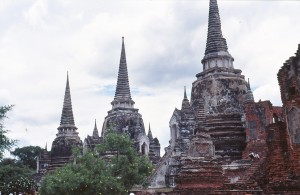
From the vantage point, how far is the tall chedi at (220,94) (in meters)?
21.4

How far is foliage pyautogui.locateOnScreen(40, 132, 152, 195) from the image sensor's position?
1708 centimetres

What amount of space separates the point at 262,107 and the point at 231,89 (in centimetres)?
346

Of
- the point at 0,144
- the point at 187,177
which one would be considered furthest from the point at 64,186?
the point at 187,177

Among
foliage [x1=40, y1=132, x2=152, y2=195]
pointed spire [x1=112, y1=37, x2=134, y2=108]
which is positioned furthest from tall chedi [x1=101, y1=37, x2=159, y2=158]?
foliage [x1=40, y1=132, x2=152, y2=195]

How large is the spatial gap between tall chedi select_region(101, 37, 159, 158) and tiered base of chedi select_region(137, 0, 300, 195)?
5.78 meters

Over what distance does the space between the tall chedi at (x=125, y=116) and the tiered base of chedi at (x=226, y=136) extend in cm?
578

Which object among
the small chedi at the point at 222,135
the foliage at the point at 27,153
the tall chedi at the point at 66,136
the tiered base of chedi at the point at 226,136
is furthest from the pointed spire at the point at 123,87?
the foliage at the point at 27,153

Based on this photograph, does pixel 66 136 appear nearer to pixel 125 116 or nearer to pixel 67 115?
pixel 67 115

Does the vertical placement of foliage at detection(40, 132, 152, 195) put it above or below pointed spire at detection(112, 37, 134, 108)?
below

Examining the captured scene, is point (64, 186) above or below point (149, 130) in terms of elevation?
below

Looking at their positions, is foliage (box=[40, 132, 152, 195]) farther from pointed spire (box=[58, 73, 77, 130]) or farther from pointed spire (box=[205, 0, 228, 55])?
pointed spire (box=[58, 73, 77, 130])

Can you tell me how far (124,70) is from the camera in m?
36.6

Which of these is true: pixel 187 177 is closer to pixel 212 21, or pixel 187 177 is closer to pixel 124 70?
pixel 212 21

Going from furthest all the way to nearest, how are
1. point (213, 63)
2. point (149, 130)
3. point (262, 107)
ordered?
point (149, 130)
point (213, 63)
point (262, 107)
